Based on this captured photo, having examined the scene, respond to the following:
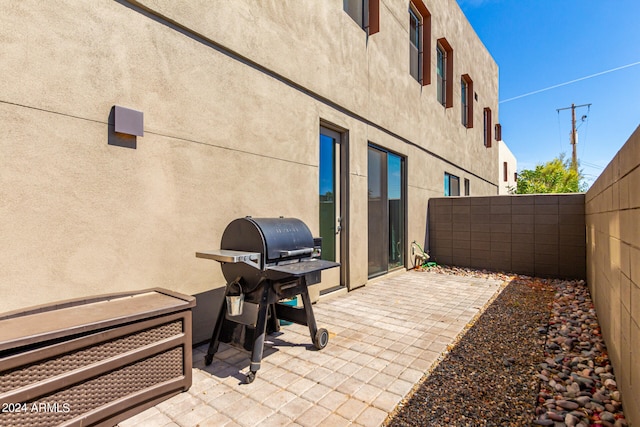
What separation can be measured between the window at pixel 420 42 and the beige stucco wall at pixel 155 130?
123 inches

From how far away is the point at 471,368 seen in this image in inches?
107

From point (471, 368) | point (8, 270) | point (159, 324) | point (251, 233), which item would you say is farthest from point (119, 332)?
point (471, 368)

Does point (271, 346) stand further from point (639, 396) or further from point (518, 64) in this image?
point (518, 64)

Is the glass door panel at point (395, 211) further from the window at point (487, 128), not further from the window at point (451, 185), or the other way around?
the window at point (487, 128)

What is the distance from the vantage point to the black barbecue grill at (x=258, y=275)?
256 centimetres

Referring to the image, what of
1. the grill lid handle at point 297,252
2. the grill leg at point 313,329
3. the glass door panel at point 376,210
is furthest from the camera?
the glass door panel at point 376,210

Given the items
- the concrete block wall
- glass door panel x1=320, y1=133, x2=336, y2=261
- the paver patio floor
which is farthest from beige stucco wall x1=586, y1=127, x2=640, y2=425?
the concrete block wall

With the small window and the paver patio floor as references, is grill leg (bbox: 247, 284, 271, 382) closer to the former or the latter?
the paver patio floor

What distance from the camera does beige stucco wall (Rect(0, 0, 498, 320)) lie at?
6.90 feet

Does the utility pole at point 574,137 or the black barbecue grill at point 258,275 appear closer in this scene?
the black barbecue grill at point 258,275

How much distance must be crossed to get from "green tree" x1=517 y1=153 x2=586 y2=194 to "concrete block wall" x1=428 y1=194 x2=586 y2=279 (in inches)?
478

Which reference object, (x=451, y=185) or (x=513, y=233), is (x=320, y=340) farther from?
(x=451, y=185)

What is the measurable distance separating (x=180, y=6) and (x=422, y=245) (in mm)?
6852

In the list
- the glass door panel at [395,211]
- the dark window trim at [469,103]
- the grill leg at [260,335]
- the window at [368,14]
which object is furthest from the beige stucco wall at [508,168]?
the grill leg at [260,335]
